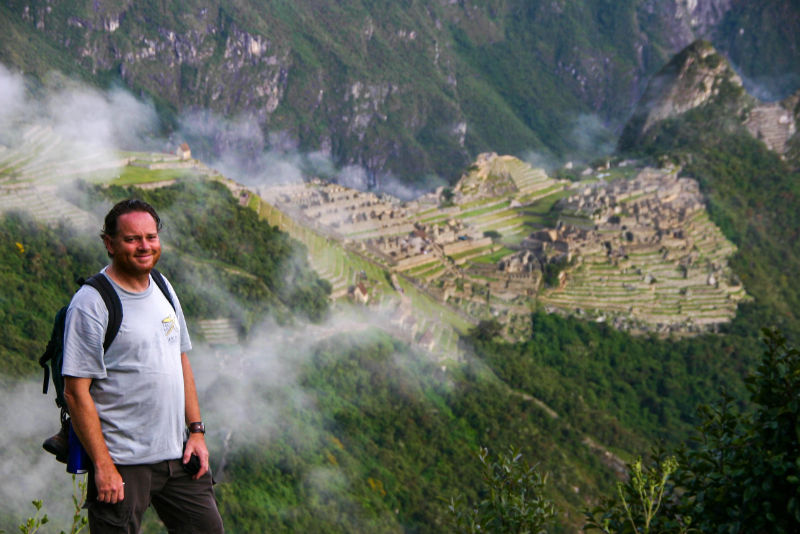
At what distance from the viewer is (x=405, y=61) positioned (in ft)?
326

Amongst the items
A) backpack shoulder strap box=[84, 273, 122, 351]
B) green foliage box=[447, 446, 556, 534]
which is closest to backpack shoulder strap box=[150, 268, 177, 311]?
backpack shoulder strap box=[84, 273, 122, 351]

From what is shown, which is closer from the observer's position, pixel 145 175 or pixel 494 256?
pixel 145 175

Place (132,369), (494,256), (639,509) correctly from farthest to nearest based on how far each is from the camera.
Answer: (494,256) → (639,509) → (132,369)

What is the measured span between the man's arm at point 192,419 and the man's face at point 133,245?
0.54 m

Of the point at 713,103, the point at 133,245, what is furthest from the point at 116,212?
the point at 713,103

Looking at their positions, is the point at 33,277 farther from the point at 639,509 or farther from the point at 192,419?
the point at 639,509

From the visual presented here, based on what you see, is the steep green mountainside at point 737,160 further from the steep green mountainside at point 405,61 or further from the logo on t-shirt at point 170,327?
the steep green mountainside at point 405,61

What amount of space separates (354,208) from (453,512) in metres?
24.9

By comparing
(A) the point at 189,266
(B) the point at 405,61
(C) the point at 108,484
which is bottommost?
(C) the point at 108,484

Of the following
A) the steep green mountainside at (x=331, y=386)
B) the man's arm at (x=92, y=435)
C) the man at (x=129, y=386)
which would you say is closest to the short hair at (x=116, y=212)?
the man at (x=129, y=386)

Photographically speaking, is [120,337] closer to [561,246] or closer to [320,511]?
[320,511]

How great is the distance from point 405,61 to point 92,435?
99.6 meters

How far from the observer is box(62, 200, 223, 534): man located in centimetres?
298

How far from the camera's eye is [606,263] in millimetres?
28703
